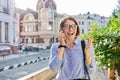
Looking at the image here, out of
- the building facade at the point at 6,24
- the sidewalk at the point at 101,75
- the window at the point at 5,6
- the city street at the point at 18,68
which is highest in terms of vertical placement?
the window at the point at 5,6

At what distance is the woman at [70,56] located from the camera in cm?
232

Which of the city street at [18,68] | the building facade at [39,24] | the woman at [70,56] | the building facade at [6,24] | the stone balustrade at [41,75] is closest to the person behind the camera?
the woman at [70,56]

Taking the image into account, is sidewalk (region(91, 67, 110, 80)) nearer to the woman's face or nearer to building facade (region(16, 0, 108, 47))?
the woman's face

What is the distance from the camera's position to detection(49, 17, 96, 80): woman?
2.32 m

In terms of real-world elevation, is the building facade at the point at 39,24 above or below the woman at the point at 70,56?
above

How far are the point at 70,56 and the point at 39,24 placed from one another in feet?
139

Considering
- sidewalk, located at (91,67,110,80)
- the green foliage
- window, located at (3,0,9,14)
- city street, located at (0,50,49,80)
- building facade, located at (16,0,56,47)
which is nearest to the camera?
the green foliage

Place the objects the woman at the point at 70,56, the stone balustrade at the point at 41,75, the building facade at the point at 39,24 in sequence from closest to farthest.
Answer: the woman at the point at 70,56 → the stone balustrade at the point at 41,75 → the building facade at the point at 39,24

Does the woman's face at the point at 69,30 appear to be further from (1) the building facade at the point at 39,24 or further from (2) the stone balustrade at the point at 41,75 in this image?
(1) the building facade at the point at 39,24

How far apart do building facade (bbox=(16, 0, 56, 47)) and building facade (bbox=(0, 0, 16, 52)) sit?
1829 cm

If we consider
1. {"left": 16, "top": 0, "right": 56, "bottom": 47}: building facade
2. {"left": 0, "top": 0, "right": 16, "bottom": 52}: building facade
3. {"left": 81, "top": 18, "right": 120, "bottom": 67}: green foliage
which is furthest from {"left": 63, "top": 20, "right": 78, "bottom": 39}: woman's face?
{"left": 16, "top": 0, "right": 56, "bottom": 47}: building facade

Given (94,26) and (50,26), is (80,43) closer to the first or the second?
(94,26)

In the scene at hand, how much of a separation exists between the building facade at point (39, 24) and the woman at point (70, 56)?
4094 cm

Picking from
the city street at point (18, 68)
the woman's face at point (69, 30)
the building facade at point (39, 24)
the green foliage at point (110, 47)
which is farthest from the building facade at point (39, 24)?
the woman's face at point (69, 30)
